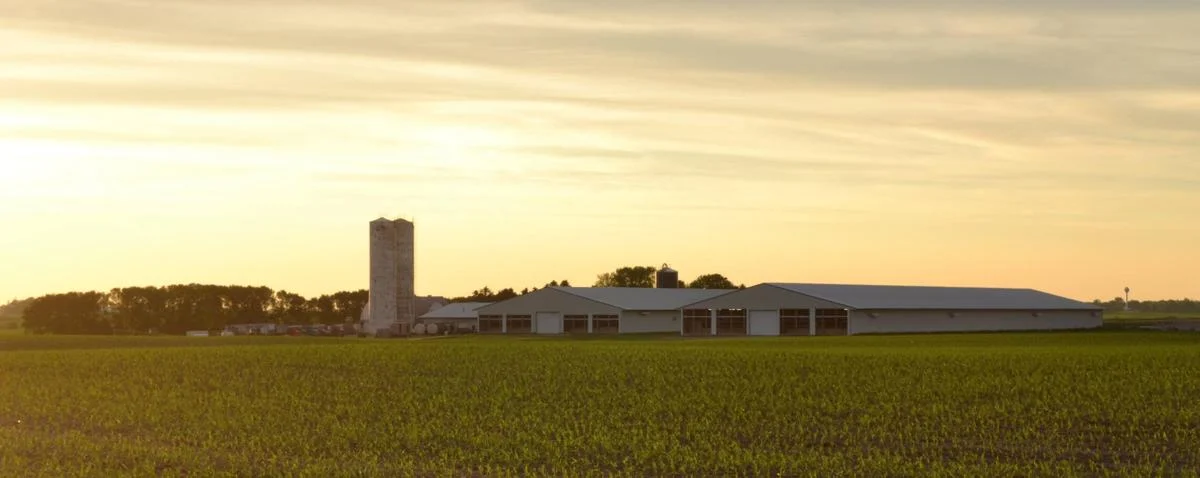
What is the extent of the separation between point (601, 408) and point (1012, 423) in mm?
10433

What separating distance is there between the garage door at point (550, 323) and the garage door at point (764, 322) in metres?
20.2

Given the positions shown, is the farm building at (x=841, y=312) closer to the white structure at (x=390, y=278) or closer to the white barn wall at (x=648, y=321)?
the white barn wall at (x=648, y=321)

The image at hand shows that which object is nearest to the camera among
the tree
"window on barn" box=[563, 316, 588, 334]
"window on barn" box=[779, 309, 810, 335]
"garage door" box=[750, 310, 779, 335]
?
"window on barn" box=[779, 309, 810, 335]

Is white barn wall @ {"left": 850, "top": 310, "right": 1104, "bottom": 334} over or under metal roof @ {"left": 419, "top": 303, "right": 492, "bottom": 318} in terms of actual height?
under

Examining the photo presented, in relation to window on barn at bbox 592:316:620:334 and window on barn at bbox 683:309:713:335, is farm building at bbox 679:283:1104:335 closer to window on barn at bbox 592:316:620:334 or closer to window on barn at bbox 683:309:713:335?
window on barn at bbox 683:309:713:335

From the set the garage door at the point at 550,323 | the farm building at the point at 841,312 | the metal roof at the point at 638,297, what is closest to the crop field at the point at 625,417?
the farm building at the point at 841,312

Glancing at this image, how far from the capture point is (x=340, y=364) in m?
Answer: 54.1

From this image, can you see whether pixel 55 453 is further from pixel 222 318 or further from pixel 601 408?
pixel 222 318

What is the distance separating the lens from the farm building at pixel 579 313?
369 feet

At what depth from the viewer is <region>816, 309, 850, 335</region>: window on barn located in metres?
96.6

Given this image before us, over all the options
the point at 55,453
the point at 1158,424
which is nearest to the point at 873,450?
the point at 1158,424

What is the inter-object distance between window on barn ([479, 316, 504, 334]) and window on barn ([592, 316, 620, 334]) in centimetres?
1045

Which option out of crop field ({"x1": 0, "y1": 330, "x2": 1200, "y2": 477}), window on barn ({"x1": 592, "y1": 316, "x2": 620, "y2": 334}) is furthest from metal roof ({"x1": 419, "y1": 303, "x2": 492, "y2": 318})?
crop field ({"x1": 0, "y1": 330, "x2": 1200, "y2": 477})

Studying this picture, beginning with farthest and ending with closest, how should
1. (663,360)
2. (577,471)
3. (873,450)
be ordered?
(663,360), (873,450), (577,471)
